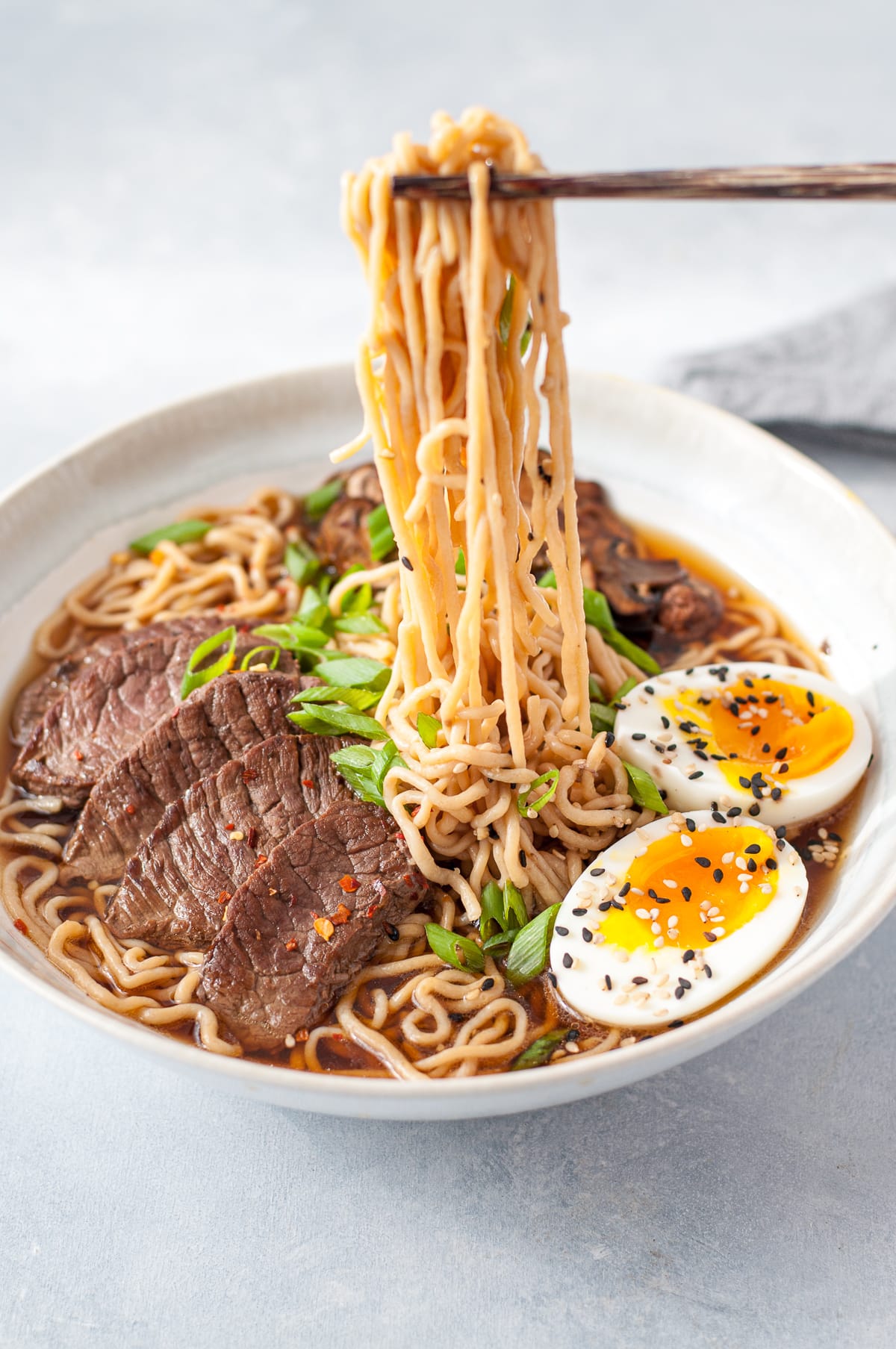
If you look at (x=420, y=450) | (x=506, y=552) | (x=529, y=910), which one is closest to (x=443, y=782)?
(x=529, y=910)

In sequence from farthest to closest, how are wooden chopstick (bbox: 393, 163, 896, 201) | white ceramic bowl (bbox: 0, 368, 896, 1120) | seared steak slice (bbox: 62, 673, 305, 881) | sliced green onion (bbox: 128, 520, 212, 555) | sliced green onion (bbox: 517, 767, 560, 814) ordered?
sliced green onion (bbox: 128, 520, 212, 555) < white ceramic bowl (bbox: 0, 368, 896, 1120) < seared steak slice (bbox: 62, 673, 305, 881) < sliced green onion (bbox: 517, 767, 560, 814) < wooden chopstick (bbox: 393, 163, 896, 201)

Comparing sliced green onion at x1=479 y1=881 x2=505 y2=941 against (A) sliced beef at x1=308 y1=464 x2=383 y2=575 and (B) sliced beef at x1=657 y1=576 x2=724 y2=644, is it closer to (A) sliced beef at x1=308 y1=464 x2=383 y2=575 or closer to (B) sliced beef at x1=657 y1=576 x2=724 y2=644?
(B) sliced beef at x1=657 y1=576 x2=724 y2=644

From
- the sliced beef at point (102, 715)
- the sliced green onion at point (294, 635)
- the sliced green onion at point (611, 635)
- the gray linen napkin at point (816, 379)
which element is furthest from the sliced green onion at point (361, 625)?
the gray linen napkin at point (816, 379)

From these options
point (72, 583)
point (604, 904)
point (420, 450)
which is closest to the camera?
point (420, 450)

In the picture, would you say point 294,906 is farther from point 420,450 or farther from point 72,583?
point 72,583

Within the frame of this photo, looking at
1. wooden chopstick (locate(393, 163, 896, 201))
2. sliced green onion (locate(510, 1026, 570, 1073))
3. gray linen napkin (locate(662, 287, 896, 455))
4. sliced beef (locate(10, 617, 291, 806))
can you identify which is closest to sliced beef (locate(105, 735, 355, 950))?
sliced beef (locate(10, 617, 291, 806))

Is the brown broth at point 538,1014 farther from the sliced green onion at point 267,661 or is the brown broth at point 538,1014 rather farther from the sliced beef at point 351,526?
the sliced beef at point 351,526
